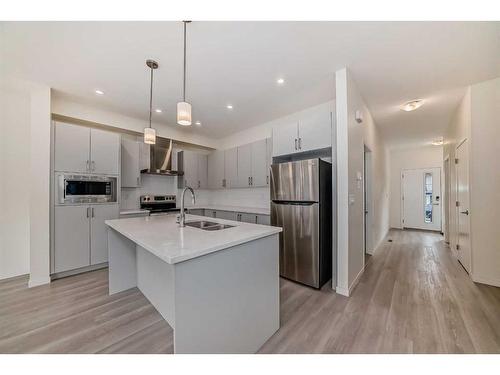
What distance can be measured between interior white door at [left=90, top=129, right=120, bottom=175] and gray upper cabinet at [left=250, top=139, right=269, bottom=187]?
242 cm

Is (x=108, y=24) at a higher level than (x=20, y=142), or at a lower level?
higher

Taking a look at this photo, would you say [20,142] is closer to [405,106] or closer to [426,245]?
[405,106]

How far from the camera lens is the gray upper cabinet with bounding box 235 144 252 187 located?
13.2 feet

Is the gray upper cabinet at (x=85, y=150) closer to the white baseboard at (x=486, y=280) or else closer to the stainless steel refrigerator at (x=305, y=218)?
the stainless steel refrigerator at (x=305, y=218)

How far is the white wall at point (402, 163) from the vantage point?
5855 millimetres

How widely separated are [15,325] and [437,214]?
8.78 metres

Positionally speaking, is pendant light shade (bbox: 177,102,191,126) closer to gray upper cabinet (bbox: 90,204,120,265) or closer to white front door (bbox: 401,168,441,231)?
gray upper cabinet (bbox: 90,204,120,265)

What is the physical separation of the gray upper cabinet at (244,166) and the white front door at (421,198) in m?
5.58

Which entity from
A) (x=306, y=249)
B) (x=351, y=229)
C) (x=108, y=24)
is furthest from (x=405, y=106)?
(x=108, y=24)

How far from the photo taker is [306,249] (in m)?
2.46

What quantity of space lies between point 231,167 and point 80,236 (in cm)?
286

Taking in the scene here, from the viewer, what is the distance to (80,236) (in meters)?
2.85

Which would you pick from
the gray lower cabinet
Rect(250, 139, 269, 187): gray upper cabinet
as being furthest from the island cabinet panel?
Rect(250, 139, 269, 187): gray upper cabinet
